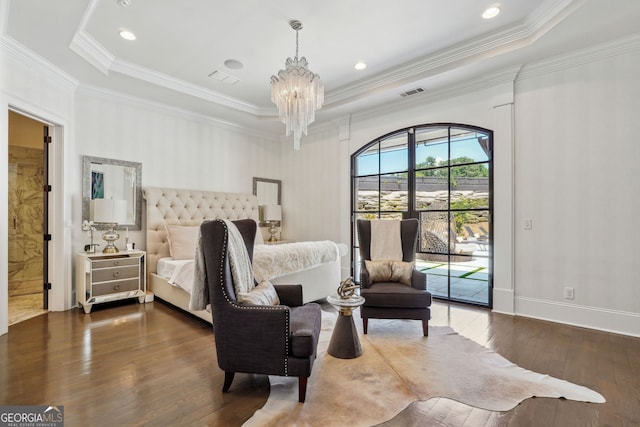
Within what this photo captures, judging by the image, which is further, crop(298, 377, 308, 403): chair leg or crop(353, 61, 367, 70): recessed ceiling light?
crop(353, 61, 367, 70): recessed ceiling light

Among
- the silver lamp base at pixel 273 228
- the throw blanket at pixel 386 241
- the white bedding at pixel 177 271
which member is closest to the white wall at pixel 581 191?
the throw blanket at pixel 386 241

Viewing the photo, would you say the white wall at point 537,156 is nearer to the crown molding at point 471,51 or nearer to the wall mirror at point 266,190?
the crown molding at point 471,51

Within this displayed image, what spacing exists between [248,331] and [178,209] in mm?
3370

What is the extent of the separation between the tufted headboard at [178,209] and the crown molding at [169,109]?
1.23 m

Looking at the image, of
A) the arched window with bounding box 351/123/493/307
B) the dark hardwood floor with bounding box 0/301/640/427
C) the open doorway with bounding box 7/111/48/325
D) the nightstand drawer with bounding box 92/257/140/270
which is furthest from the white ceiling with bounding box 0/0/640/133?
the dark hardwood floor with bounding box 0/301/640/427

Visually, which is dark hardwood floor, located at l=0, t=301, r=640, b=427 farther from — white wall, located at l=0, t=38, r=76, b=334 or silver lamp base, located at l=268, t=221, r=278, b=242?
silver lamp base, located at l=268, t=221, r=278, b=242

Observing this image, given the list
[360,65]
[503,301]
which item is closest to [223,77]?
[360,65]

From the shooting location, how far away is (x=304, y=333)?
1832 mm

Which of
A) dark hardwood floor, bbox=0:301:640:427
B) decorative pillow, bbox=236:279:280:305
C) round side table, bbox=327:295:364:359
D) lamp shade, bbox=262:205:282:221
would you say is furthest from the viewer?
lamp shade, bbox=262:205:282:221

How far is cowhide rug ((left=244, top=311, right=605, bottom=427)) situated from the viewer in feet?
5.69

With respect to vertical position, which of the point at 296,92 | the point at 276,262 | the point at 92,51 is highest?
the point at 92,51

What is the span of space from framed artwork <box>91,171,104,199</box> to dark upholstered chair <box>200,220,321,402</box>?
3.00 metres

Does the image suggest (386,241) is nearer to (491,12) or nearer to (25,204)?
(491,12)

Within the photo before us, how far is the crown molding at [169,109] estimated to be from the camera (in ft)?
13.2
